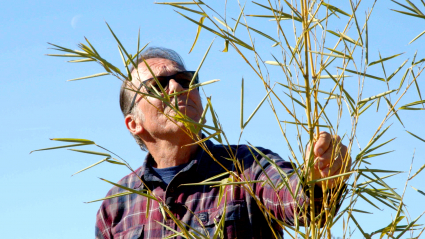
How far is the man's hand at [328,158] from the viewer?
1133 millimetres

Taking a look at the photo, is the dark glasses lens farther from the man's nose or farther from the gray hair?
the gray hair

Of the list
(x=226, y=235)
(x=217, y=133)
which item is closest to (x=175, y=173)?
(x=226, y=235)

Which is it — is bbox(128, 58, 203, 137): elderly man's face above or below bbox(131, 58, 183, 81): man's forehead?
below

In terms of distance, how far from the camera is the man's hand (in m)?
1.13

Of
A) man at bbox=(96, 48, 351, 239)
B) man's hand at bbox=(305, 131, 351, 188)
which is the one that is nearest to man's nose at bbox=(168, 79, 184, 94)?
man at bbox=(96, 48, 351, 239)

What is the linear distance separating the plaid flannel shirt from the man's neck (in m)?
0.05

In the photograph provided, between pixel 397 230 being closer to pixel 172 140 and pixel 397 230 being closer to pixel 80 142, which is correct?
pixel 80 142

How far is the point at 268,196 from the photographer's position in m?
1.85

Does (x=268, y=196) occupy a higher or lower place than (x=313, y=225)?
higher

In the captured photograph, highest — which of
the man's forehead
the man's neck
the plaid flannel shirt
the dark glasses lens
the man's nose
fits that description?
the man's forehead

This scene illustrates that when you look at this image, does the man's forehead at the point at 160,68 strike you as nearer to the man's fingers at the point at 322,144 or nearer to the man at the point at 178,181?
the man at the point at 178,181

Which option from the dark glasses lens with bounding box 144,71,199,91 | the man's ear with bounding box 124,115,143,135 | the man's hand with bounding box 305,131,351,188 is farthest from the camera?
the man's ear with bounding box 124,115,143,135

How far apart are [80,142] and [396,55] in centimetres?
77

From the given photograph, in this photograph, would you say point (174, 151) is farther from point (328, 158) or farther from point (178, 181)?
point (328, 158)
